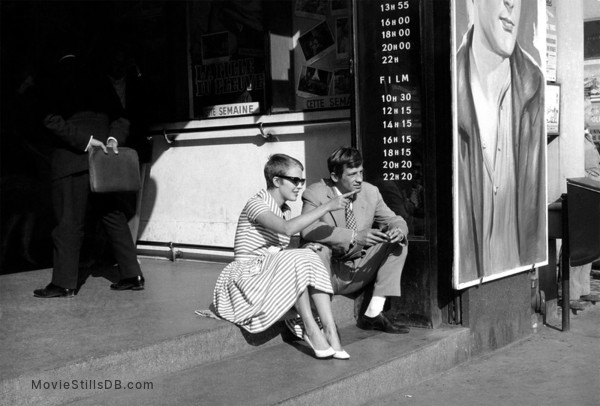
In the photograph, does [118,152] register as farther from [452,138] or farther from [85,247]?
[452,138]

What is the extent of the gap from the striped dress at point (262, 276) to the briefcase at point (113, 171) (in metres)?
1.07

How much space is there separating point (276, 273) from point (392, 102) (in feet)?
5.18

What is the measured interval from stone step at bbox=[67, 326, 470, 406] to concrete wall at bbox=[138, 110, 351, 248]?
1839 millimetres

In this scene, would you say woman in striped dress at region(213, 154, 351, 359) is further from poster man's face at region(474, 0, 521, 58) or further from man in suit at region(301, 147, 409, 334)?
poster man's face at region(474, 0, 521, 58)

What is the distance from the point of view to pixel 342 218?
19.1 ft

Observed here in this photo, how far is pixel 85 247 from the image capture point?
7559 millimetres

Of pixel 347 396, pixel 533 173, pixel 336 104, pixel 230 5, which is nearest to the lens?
pixel 347 396

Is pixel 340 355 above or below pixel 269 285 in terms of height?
below

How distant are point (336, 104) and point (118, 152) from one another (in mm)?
1995

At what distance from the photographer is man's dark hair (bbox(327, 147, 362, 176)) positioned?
568cm

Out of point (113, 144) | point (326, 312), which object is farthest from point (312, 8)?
point (326, 312)

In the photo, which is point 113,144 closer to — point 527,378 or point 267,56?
point 267,56

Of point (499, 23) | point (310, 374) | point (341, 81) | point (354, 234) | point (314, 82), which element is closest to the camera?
point (310, 374)

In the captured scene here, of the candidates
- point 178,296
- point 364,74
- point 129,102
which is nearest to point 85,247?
point 129,102
